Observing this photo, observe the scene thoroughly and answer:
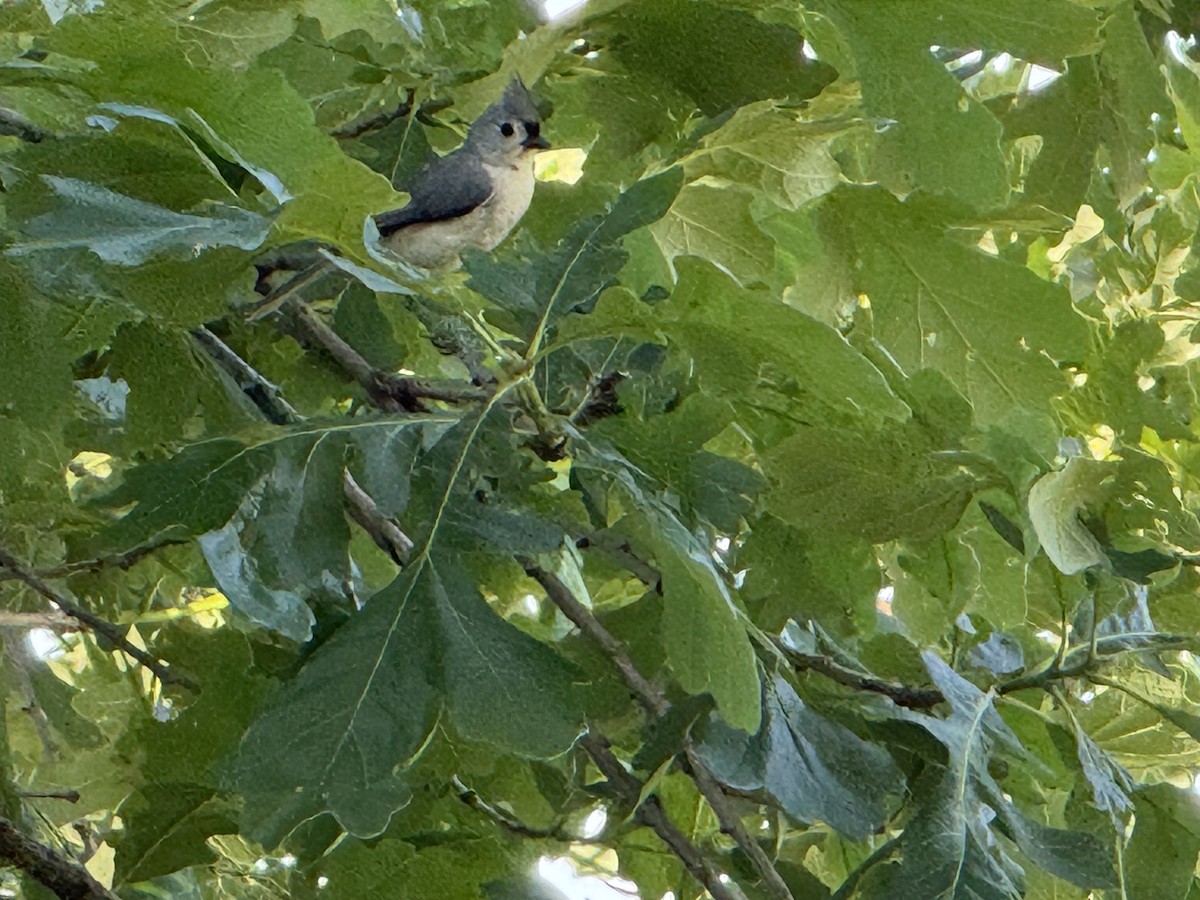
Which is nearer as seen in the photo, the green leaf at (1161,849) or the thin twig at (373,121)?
the green leaf at (1161,849)

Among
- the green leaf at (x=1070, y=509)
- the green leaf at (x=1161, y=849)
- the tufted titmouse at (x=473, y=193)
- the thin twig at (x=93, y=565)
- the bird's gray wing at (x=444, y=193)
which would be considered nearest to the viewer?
the green leaf at (x=1070, y=509)

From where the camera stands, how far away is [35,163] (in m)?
0.53

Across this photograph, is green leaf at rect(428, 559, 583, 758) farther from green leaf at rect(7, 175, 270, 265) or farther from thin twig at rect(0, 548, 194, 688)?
thin twig at rect(0, 548, 194, 688)

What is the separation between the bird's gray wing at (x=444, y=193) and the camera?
1179 mm

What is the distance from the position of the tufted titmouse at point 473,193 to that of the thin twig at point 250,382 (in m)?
0.27

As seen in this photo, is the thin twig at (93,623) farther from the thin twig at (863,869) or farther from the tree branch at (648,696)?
the thin twig at (863,869)

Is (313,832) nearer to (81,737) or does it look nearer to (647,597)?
(647,597)

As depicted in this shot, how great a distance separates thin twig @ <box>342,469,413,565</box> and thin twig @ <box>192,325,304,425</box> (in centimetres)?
5

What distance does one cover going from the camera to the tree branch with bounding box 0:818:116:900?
654 millimetres

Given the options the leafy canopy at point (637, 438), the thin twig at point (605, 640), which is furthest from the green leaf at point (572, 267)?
the thin twig at point (605, 640)

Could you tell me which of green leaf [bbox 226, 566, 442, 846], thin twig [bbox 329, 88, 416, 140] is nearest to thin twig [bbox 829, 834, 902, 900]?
green leaf [bbox 226, 566, 442, 846]

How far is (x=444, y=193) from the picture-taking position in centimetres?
121

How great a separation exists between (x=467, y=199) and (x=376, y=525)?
54 centimetres

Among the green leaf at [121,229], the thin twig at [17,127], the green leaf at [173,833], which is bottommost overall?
the green leaf at [173,833]
